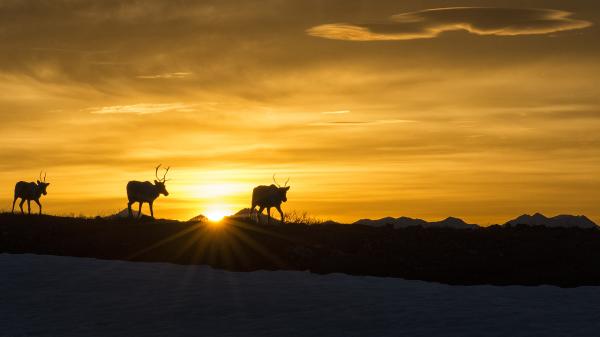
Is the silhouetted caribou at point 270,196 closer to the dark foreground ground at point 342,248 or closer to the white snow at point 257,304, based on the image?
the dark foreground ground at point 342,248

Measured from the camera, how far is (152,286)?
26.8m

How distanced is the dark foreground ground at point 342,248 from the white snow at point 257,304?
2348 millimetres

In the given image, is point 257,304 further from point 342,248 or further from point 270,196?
point 270,196

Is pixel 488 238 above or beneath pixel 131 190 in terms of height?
beneath

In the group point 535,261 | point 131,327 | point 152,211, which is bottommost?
point 131,327

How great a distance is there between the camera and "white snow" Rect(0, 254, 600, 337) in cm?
2195

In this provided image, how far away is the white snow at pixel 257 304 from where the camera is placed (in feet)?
72.0

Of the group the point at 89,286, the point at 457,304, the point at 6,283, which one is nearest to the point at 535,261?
the point at 457,304

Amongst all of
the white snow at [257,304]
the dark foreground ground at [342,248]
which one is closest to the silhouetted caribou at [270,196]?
the dark foreground ground at [342,248]

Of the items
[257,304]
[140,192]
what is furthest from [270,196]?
[257,304]

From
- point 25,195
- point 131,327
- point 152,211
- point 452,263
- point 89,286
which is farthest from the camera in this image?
point 25,195

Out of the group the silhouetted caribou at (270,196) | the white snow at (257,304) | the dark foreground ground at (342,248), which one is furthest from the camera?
the silhouetted caribou at (270,196)

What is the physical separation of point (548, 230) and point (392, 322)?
731 inches

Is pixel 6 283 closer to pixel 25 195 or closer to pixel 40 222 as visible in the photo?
pixel 40 222
